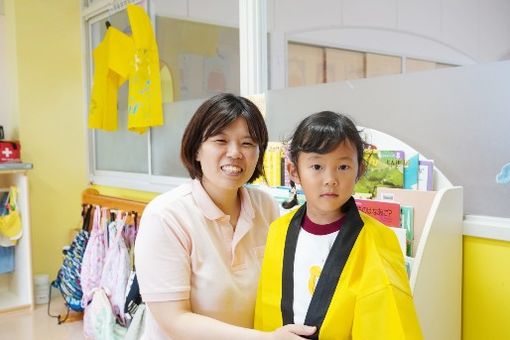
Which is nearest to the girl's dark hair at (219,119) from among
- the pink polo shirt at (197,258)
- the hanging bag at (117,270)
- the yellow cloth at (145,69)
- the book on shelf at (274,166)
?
the pink polo shirt at (197,258)

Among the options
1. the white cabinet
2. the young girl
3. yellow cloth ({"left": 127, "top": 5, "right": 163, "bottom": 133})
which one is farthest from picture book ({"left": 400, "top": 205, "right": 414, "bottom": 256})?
the white cabinet

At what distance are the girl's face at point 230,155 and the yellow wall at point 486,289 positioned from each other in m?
0.69

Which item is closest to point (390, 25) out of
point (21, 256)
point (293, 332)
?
point (293, 332)

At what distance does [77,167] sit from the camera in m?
3.63

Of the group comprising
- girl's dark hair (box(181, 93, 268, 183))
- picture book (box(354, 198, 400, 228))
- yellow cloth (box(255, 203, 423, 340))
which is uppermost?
girl's dark hair (box(181, 93, 268, 183))

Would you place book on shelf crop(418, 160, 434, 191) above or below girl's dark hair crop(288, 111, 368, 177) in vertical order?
below

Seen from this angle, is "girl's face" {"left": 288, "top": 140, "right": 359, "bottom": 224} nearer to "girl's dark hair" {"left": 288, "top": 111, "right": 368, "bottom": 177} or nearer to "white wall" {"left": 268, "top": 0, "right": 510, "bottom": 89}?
"girl's dark hair" {"left": 288, "top": 111, "right": 368, "bottom": 177}

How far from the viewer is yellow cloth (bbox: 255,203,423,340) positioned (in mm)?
805

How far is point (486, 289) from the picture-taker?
1.31m

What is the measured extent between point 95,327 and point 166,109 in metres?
1.25

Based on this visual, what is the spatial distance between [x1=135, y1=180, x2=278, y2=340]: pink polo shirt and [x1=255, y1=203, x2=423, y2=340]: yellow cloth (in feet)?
0.71

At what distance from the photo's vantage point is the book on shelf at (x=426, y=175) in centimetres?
138

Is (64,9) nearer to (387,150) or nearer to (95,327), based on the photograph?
(95,327)

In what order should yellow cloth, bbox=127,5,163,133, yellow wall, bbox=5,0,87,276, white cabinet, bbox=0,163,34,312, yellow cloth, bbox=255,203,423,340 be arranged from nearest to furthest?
yellow cloth, bbox=255,203,423,340 → yellow cloth, bbox=127,5,163,133 → white cabinet, bbox=0,163,34,312 → yellow wall, bbox=5,0,87,276
